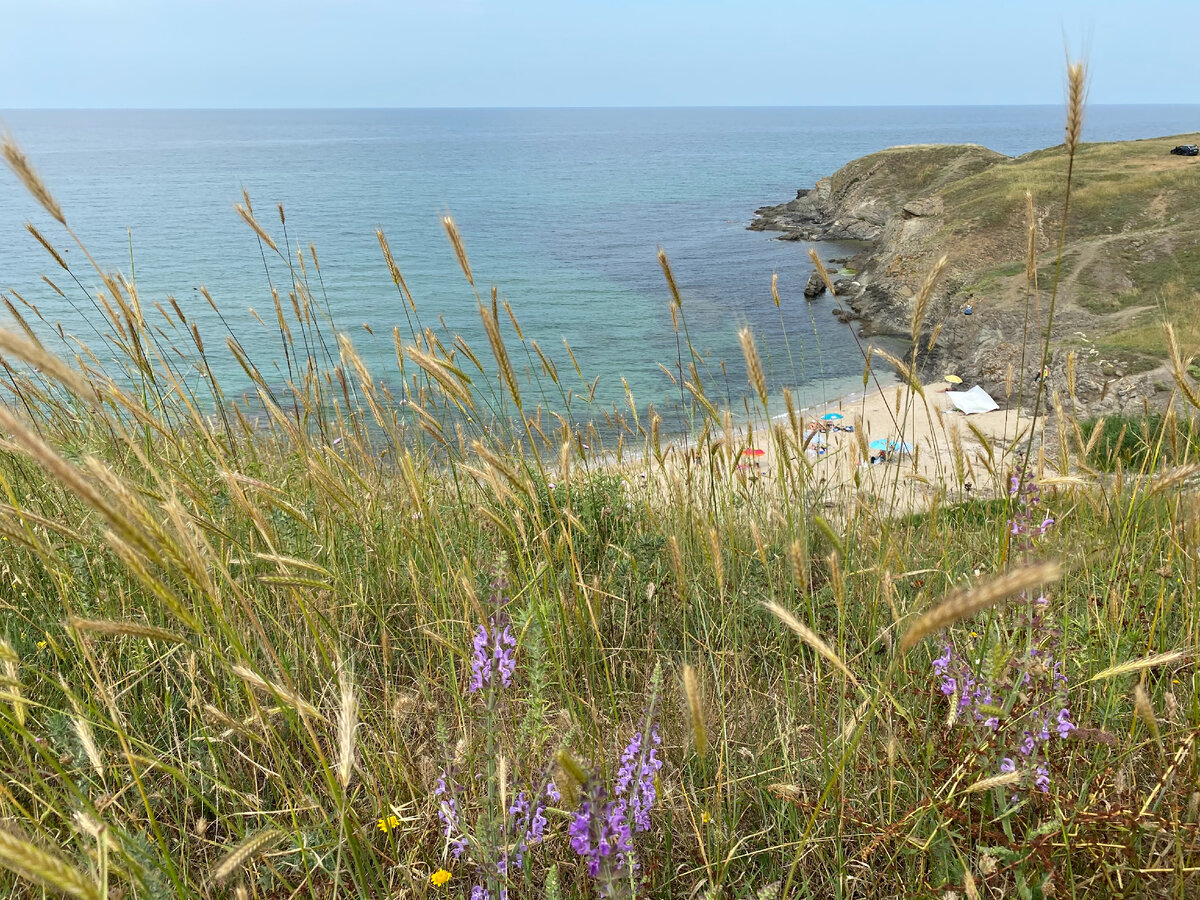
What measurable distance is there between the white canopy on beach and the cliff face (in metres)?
1.06

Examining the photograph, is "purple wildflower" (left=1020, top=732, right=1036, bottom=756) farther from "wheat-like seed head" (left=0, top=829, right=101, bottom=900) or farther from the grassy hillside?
the grassy hillside

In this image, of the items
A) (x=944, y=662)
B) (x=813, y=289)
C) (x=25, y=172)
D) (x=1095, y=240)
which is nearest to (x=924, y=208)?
(x=813, y=289)

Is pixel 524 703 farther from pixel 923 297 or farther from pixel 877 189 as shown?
pixel 877 189

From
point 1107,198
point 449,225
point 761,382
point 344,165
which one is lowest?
point 761,382

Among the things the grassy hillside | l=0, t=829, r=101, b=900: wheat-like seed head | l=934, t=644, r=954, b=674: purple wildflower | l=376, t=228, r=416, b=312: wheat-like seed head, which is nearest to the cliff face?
the grassy hillside

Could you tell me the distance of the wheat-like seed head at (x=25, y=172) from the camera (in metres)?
2.12

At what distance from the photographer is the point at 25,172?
6.93 feet

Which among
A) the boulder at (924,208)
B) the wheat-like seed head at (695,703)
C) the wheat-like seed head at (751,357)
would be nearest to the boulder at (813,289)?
the boulder at (924,208)

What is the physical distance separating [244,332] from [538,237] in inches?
839

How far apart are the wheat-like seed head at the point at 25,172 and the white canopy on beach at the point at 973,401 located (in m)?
13.5

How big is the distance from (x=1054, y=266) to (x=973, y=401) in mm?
5520

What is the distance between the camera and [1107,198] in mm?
21172

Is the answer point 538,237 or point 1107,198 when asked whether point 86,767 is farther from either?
point 538,237

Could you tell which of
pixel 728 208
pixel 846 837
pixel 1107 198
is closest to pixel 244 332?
pixel 846 837
